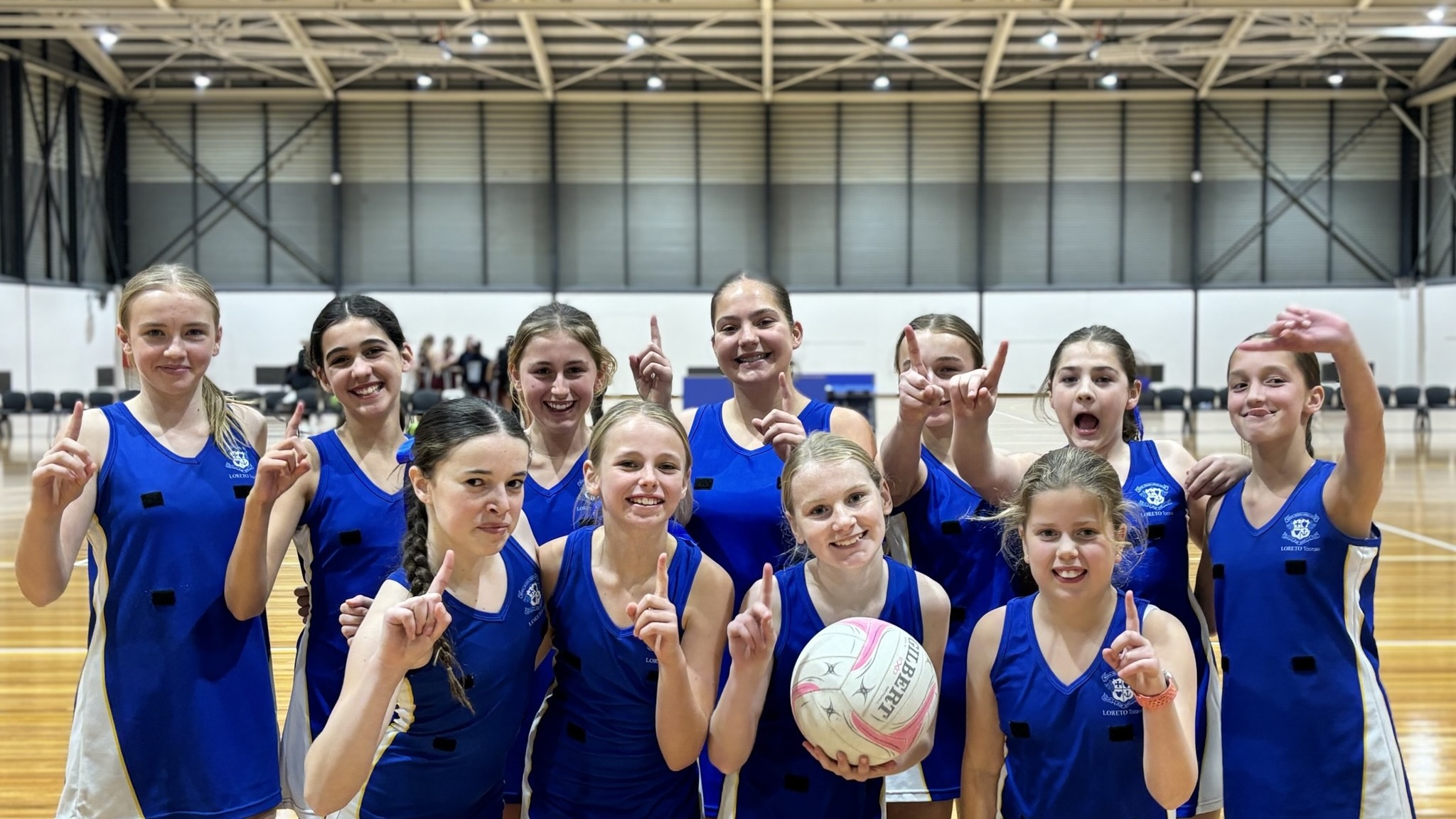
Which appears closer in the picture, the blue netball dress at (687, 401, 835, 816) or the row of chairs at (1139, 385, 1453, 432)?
the blue netball dress at (687, 401, 835, 816)

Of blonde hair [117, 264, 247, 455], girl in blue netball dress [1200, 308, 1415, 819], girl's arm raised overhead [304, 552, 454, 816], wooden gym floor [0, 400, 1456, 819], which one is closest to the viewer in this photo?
girl's arm raised overhead [304, 552, 454, 816]

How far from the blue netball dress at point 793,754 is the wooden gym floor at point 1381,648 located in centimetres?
266

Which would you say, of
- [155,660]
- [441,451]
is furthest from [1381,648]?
[155,660]

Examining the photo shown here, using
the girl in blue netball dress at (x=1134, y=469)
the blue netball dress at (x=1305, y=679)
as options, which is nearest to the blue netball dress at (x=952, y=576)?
the girl in blue netball dress at (x=1134, y=469)

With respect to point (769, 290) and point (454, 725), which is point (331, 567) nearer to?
point (454, 725)

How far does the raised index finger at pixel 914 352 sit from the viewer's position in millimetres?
2873

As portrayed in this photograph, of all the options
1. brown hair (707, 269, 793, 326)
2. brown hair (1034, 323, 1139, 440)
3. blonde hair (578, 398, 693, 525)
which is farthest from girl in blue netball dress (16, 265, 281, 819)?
brown hair (1034, 323, 1139, 440)

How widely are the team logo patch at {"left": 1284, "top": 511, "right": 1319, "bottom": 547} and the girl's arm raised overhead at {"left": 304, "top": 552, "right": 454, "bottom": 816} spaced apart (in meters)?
1.87

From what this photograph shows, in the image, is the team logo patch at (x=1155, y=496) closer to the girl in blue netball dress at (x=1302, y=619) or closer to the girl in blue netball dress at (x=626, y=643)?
the girl in blue netball dress at (x=1302, y=619)

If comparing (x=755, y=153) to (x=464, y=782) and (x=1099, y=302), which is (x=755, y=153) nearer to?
(x=1099, y=302)

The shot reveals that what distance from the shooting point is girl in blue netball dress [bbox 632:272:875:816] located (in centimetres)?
276

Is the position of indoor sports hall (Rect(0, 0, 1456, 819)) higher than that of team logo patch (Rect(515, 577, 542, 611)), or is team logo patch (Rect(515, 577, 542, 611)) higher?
indoor sports hall (Rect(0, 0, 1456, 819))

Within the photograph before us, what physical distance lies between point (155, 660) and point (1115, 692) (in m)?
2.11

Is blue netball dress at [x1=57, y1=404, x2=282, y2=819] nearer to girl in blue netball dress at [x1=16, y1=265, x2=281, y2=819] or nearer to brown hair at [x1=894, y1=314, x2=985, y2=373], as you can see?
girl in blue netball dress at [x1=16, y1=265, x2=281, y2=819]
